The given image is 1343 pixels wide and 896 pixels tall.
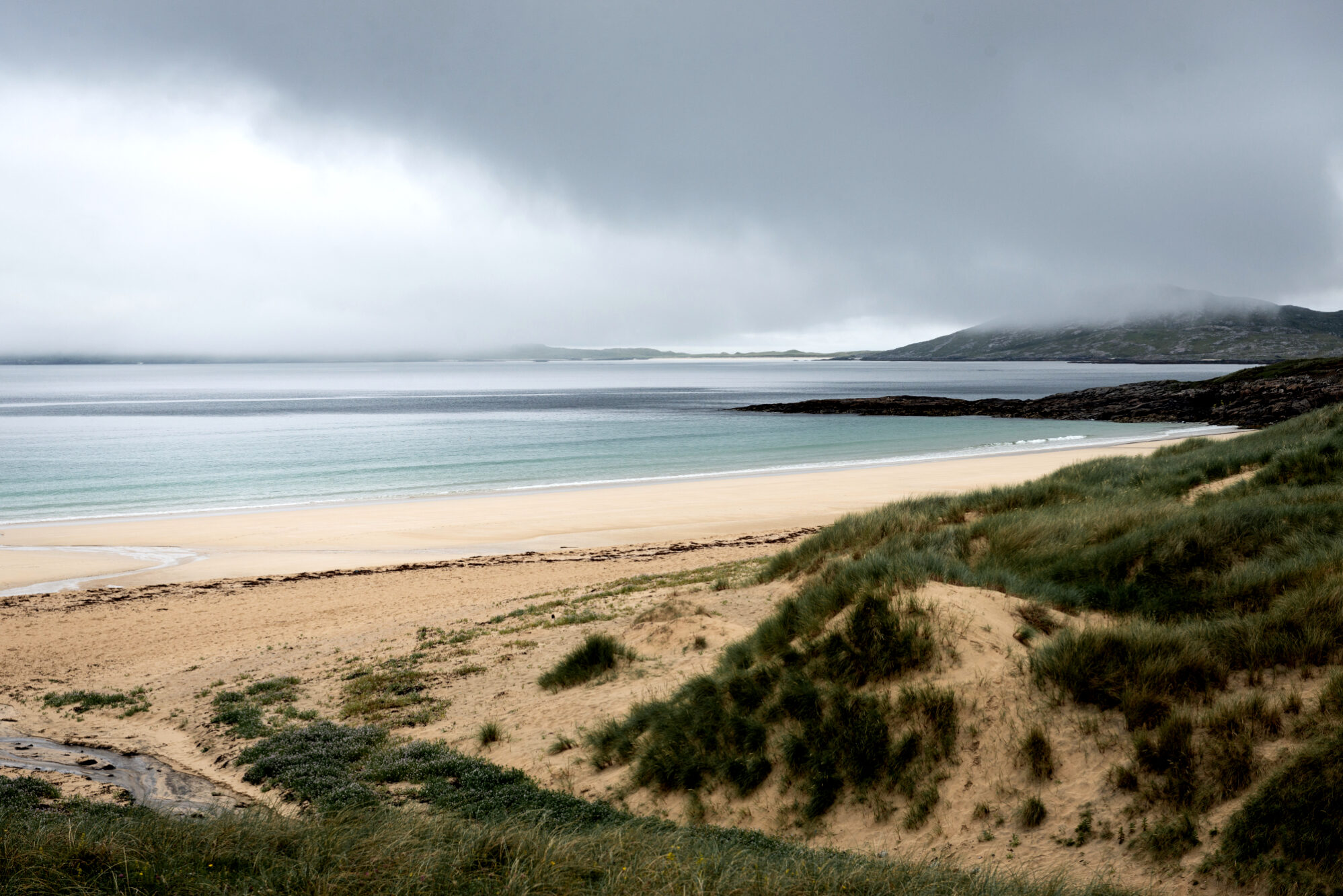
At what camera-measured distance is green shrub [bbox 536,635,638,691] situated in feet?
32.6

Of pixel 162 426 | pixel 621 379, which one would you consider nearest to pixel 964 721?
pixel 162 426

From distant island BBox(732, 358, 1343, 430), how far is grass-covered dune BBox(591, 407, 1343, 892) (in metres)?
52.5

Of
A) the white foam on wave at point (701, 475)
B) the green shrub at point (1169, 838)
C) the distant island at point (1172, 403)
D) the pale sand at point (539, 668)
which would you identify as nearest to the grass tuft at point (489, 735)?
the pale sand at point (539, 668)

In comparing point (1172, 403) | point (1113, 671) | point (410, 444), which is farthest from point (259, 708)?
point (1172, 403)

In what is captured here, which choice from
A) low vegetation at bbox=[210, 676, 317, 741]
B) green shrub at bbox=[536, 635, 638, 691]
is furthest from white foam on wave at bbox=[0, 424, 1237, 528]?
green shrub at bbox=[536, 635, 638, 691]

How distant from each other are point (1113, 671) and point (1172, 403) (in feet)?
239

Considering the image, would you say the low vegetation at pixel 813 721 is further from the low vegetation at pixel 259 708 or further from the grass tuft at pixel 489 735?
the low vegetation at pixel 259 708

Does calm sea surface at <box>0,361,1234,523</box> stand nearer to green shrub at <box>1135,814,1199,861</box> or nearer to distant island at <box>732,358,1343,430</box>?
distant island at <box>732,358,1343,430</box>

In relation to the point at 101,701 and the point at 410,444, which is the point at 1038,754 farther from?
the point at 410,444

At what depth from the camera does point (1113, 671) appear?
6.34 m

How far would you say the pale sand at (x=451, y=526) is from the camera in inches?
818

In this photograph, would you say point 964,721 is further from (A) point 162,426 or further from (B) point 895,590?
(A) point 162,426

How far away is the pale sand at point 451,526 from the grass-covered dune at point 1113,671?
13749 mm

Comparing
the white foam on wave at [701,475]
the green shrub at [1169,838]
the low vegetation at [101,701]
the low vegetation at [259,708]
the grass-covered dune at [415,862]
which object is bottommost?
the low vegetation at [101,701]
